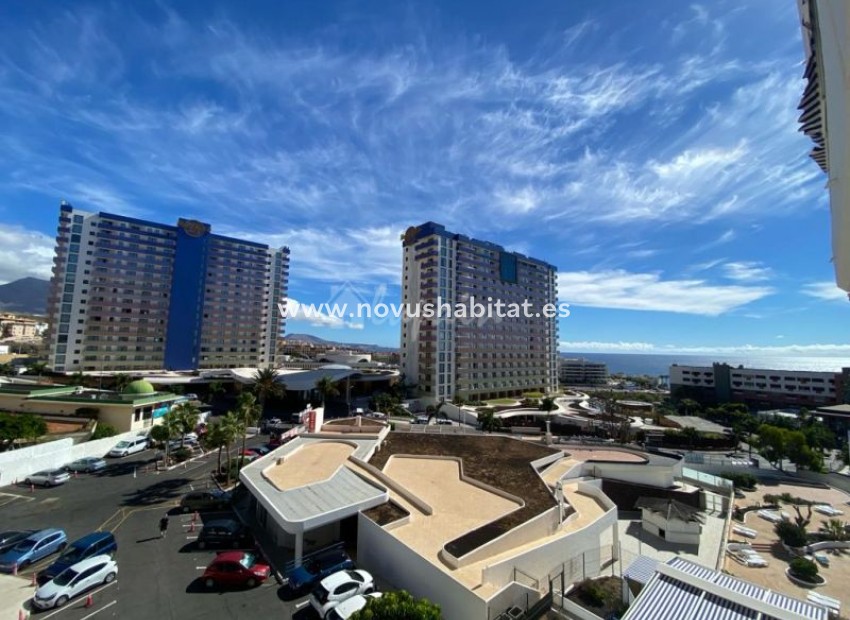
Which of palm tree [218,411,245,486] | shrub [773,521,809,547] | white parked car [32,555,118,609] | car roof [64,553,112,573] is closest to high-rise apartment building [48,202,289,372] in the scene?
palm tree [218,411,245,486]

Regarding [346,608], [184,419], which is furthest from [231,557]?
[184,419]

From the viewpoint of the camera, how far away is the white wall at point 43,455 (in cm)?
3416

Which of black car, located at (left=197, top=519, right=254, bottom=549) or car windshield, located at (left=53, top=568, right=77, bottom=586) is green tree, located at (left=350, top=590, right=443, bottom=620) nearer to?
black car, located at (left=197, top=519, right=254, bottom=549)

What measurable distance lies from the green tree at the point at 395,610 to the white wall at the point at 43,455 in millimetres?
38699

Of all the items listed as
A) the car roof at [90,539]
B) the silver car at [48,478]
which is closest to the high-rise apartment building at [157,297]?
the silver car at [48,478]

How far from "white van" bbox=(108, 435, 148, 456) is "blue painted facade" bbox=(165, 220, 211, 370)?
185 ft

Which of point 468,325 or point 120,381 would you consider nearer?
point 120,381

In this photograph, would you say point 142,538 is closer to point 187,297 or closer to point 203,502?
point 203,502

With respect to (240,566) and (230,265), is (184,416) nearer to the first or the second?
(240,566)

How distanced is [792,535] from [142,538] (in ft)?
160

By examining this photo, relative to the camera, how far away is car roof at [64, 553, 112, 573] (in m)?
19.1

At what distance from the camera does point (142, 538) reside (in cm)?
2473

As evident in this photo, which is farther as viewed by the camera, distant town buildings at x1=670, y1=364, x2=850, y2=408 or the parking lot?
distant town buildings at x1=670, y1=364, x2=850, y2=408

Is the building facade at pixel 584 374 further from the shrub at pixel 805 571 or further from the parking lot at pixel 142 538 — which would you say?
the parking lot at pixel 142 538
